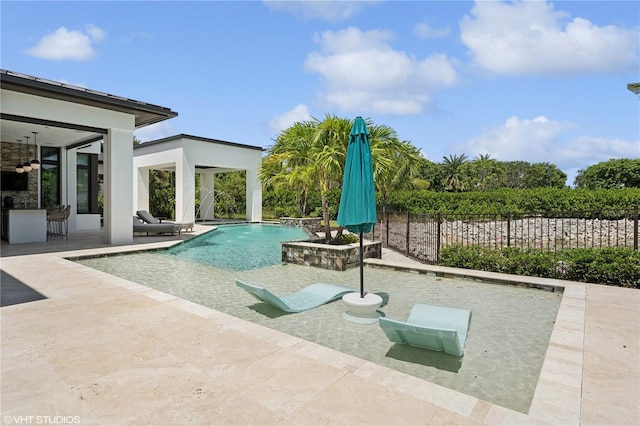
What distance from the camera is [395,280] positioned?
26.4ft

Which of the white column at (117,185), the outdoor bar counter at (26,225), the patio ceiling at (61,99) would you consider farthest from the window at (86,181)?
the white column at (117,185)

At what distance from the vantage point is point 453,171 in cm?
4997

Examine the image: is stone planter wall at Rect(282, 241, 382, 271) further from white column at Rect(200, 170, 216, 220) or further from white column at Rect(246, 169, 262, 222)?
white column at Rect(200, 170, 216, 220)

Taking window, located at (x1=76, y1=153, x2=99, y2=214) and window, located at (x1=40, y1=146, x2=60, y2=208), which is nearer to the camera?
window, located at (x1=40, y1=146, x2=60, y2=208)

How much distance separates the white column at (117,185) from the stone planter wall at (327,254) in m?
6.54

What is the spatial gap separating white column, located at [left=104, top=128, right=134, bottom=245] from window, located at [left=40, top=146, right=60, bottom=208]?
636 cm

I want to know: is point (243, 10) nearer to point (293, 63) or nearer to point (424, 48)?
point (293, 63)

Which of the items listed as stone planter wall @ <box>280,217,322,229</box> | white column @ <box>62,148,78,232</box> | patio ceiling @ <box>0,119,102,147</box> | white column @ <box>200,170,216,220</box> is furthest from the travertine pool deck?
white column @ <box>200,170,216,220</box>

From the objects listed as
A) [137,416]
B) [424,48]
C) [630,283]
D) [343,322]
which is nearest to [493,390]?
[343,322]

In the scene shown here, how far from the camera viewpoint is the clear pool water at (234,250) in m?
10.7

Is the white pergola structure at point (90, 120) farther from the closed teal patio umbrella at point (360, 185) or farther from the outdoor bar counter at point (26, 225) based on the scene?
the closed teal patio umbrella at point (360, 185)

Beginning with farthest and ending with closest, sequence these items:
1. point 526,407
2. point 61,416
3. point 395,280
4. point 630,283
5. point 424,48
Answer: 1. point 424,48
2. point 395,280
3. point 630,283
4. point 526,407
5. point 61,416

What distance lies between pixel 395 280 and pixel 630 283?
452 centimetres

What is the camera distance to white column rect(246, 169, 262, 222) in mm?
25766
